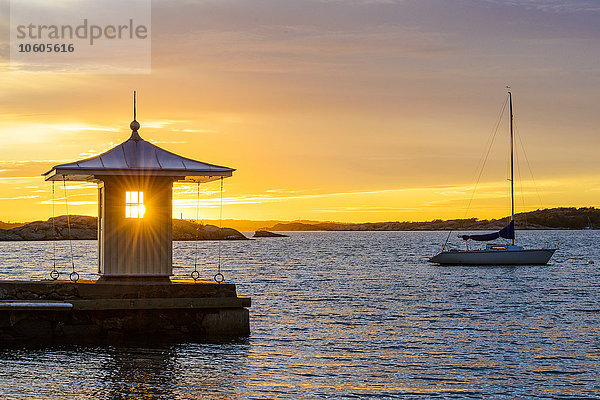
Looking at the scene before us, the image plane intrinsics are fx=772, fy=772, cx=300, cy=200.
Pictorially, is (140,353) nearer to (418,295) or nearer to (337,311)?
(337,311)

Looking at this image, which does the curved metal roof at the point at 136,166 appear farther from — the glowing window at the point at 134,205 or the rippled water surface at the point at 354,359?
the rippled water surface at the point at 354,359

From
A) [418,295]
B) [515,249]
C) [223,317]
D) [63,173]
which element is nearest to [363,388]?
[223,317]

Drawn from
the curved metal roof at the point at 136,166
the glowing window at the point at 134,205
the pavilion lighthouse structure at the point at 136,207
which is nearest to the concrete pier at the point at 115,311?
the pavilion lighthouse structure at the point at 136,207

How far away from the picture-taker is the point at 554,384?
18078 mm

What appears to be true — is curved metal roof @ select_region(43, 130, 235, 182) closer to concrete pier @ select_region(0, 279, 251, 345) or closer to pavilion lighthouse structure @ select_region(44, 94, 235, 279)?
pavilion lighthouse structure @ select_region(44, 94, 235, 279)

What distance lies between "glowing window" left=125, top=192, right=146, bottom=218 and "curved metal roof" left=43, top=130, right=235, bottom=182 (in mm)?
650

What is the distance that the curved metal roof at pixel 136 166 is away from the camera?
68.4ft

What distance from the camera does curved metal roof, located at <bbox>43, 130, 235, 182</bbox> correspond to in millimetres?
20859

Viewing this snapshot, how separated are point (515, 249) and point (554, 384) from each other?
168ft

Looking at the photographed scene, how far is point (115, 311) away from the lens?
67.9ft

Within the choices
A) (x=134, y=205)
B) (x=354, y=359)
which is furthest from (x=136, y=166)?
(x=354, y=359)

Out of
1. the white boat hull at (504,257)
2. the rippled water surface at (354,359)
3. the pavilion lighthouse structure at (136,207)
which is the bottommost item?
the rippled water surface at (354,359)

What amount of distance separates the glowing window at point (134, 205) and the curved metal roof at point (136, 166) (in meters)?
0.65

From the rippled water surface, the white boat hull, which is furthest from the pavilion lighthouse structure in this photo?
the white boat hull
